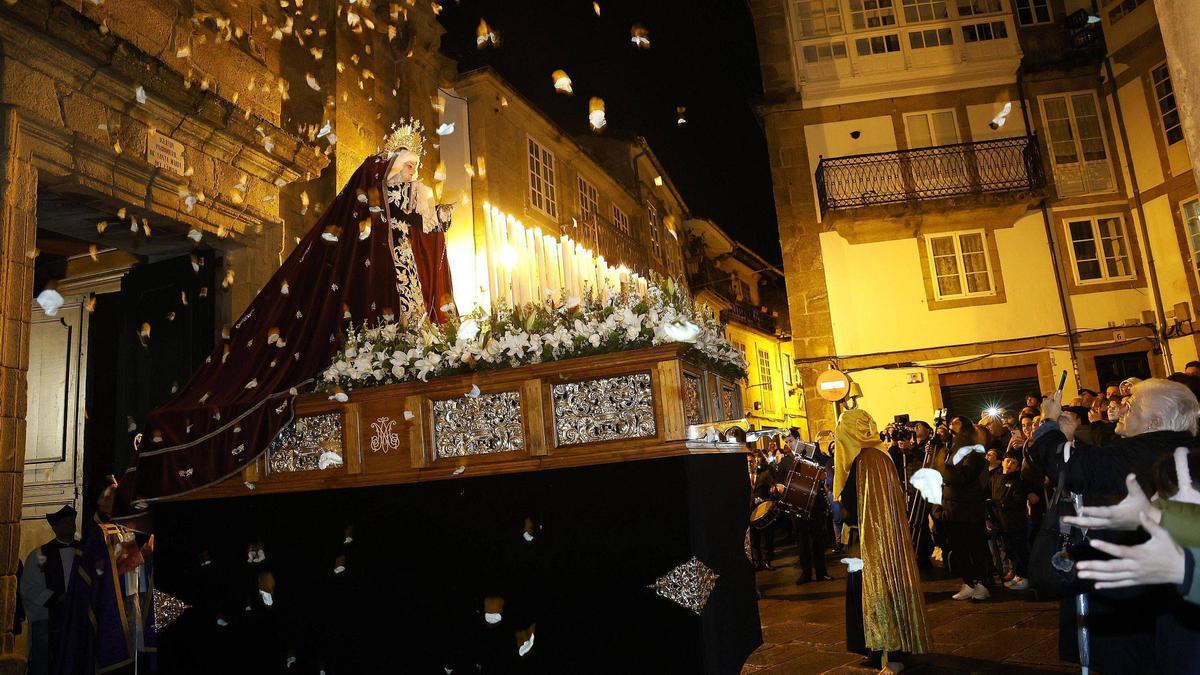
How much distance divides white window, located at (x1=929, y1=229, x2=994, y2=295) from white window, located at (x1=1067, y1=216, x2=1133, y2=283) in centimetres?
192

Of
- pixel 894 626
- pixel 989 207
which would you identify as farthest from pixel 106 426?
pixel 989 207

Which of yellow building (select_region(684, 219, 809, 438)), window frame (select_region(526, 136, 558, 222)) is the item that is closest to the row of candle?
window frame (select_region(526, 136, 558, 222))

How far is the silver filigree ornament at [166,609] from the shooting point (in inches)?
179

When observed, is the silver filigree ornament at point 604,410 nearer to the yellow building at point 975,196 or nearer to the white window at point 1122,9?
the yellow building at point 975,196

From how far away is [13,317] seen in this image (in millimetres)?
5141

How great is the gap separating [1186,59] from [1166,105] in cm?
1734

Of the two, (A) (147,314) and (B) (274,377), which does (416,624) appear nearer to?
(B) (274,377)

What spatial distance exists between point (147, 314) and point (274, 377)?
331cm

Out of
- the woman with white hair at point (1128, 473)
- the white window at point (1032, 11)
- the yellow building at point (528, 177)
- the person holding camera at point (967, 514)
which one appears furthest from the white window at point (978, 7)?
the woman with white hair at point (1128, 473)

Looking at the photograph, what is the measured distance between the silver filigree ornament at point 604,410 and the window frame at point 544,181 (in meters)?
13.2

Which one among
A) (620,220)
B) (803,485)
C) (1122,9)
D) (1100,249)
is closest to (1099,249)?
(1100,249)

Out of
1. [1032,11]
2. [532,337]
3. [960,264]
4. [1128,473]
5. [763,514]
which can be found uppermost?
[1032,11]

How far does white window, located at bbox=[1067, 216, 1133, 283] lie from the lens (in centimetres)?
1695

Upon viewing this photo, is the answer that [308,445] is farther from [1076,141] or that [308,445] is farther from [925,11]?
[1076,141]
